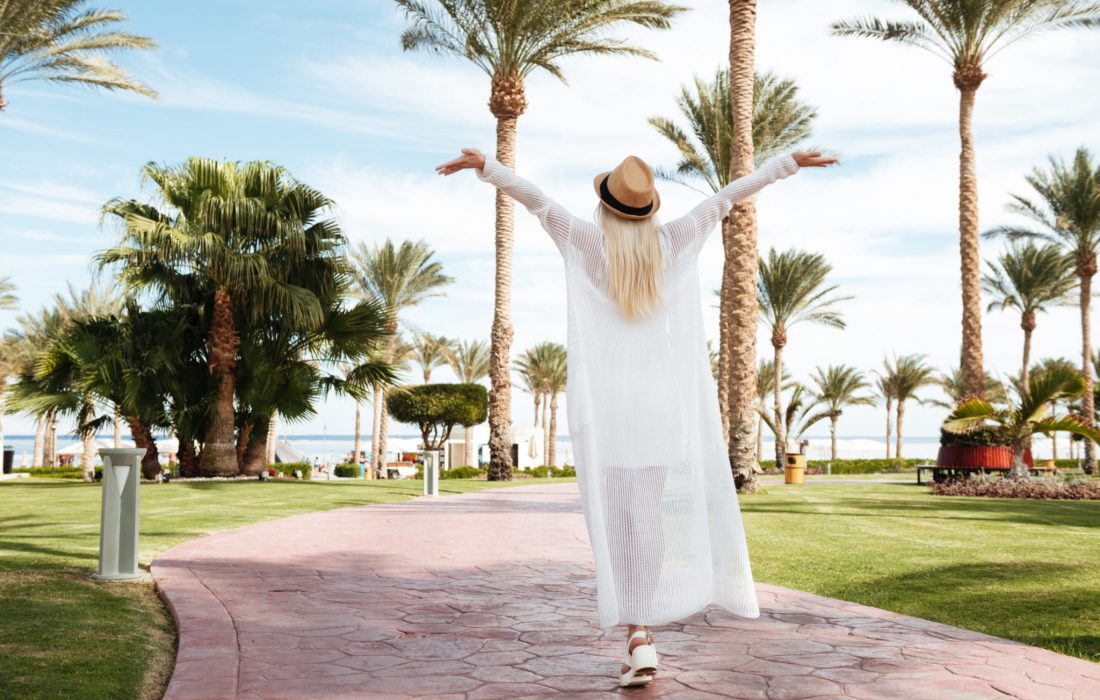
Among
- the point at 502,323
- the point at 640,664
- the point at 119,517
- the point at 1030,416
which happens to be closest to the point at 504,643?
the point at 640,664

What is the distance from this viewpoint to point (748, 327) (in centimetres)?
1567

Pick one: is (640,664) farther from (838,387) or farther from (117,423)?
(838,387)

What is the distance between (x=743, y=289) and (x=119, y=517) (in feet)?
38.2

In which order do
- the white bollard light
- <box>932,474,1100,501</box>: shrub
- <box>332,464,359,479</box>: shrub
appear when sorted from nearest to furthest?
1. the white bollard light
2. <box>932,474,1100,501</box>: shrub
3. <box>332,464,359,479</box>: shrub

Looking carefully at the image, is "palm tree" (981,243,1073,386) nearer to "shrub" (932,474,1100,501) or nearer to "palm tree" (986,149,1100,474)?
"palm tree" (986,149,1100,474)

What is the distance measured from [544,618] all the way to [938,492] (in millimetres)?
14548

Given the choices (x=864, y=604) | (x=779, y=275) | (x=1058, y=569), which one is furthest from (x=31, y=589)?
(x=779, y=275)

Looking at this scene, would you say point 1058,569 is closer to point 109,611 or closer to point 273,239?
point 109,611

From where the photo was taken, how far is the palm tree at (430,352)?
161ft

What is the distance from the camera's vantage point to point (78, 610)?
4.71 m

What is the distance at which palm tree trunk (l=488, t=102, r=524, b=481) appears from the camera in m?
22.0

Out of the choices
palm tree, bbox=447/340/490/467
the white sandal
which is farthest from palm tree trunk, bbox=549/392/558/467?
the white sandal

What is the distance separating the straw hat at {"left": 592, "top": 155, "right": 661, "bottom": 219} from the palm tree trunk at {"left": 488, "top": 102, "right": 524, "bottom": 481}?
59.5ft

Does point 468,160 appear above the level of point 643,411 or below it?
above
